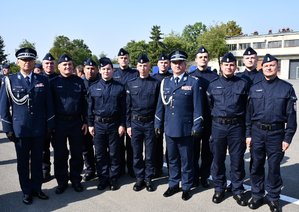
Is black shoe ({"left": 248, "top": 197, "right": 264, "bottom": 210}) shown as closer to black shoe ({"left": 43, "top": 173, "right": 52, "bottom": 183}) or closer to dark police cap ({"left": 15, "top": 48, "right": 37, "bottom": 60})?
black shoe ({"left": 43, "top": 173, "right": 52, "bottom": 183})

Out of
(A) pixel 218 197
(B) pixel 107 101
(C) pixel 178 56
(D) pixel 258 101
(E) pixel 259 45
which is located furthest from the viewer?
(E) pixel 259 45

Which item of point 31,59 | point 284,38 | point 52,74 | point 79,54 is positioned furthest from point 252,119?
point 79,54

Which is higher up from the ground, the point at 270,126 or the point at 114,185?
the point at 270,126

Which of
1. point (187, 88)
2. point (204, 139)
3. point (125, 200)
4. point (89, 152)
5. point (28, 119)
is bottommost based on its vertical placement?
point (125, 200)

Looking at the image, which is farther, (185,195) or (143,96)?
(143,96)

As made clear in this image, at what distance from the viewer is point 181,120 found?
15.1 feet

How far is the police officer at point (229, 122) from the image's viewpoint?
4398 millimetres

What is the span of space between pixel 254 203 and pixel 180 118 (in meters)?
1.51

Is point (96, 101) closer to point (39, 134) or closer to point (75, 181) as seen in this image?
point (39, 134)

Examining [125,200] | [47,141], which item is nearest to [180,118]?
[125,200]

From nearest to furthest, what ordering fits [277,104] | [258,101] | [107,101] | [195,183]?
[277,104], [258,101], [107,101], [195,183]

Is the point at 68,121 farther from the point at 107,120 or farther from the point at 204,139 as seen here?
the point at 204,139

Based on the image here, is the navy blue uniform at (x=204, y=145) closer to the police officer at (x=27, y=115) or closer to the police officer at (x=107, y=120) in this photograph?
the police officer at (x=107, y=120)

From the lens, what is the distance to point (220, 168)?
4598mm
